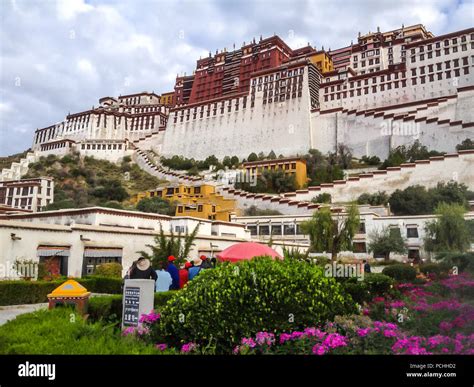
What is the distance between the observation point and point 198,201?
47.5 m

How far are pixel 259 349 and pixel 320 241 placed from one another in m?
21.5

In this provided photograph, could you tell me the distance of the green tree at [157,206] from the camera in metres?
45.2

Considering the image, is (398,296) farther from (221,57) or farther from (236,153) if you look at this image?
(221,57)

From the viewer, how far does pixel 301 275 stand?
5.95 meters

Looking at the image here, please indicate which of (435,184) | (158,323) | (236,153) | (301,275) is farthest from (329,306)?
(236,153)

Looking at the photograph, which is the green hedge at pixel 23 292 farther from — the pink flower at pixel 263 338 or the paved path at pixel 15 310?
the pink flower at pixel 263 338

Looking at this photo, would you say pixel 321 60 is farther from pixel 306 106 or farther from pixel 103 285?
pixel 103 285

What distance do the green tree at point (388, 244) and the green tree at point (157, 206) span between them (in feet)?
78.9

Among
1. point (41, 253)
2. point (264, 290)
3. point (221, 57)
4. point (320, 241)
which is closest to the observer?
point (264, 290)

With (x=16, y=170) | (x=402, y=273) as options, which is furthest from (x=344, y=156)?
(x=16, y=170)

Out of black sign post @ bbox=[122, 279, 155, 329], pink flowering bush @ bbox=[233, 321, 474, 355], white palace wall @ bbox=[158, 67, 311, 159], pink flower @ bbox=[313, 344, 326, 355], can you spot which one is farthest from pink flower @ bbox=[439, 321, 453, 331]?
white palace wall @ bbox=[158, 67, 311, 159]

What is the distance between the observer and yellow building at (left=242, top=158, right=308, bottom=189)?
52.5 meters

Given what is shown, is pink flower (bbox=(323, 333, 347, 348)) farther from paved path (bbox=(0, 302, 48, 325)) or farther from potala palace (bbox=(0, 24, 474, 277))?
potala palace (bbox=(0, 24, 474, 277))
